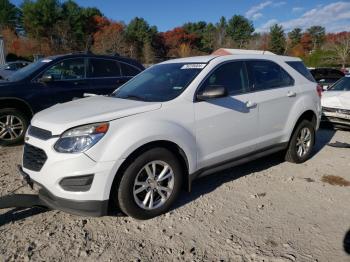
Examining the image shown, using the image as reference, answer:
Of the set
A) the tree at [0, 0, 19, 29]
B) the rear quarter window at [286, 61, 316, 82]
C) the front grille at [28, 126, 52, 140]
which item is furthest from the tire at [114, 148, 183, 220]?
the tree at [0, 0, 19, 29]

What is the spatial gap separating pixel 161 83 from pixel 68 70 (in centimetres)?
345

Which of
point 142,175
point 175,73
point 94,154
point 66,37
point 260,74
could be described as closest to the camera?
point 94,154

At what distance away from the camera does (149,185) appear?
3.60 m

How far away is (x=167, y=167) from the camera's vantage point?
3.68 metres

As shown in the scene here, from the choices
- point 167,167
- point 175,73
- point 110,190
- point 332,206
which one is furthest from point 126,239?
point 332,206

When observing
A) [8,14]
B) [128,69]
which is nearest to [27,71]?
[128,69]

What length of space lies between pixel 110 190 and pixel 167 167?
26.7 inches

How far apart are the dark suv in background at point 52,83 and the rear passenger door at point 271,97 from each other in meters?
3.69

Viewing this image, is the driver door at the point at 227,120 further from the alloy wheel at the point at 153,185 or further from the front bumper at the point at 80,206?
the front bumper at the point at 80,206

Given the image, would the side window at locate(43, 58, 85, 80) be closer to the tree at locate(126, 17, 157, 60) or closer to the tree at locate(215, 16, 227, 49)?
the tree at locate(215, 16, 227, 49)

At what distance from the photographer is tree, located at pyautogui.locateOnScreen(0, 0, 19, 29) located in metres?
67.6

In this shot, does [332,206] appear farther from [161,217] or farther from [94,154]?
[94,154]

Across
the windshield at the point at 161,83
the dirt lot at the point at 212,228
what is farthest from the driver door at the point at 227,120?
the dirt lot at the point at 212,228

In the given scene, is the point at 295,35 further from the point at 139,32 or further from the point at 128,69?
the point at 128,69
